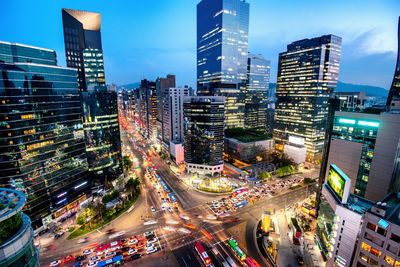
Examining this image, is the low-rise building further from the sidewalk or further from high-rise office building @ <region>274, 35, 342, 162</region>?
high-rise office building @ <region>274, 35, 342, 162</region>

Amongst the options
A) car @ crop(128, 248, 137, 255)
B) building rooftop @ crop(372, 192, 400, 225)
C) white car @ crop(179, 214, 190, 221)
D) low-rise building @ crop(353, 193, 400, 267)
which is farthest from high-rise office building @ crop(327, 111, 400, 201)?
car @ crop(128, 248, 137, 255)

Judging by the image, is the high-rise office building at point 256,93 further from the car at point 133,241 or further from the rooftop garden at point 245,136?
the car at point 133,241

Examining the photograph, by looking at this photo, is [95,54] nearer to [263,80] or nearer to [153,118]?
[153,118]

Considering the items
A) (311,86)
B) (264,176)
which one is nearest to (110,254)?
(264,176)

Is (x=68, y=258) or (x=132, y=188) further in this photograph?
(x=132, y=188)

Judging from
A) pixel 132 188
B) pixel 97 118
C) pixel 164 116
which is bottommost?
pixel 132 188

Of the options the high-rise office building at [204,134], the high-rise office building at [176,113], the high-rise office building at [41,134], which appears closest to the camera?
the high-rise office building at [41,134]

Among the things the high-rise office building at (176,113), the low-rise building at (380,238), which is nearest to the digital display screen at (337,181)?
the low-rise building at (380,238)

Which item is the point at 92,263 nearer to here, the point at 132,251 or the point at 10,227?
the point at 132,251
